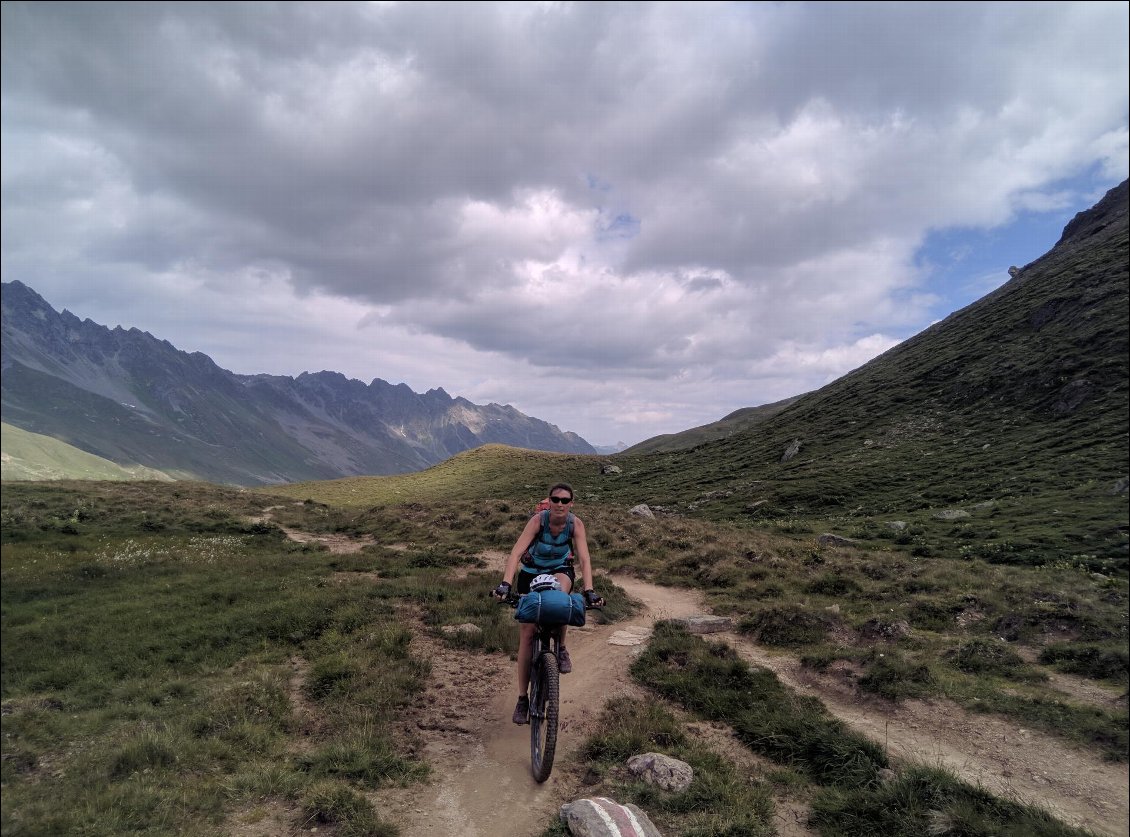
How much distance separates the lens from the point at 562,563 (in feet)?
25.5

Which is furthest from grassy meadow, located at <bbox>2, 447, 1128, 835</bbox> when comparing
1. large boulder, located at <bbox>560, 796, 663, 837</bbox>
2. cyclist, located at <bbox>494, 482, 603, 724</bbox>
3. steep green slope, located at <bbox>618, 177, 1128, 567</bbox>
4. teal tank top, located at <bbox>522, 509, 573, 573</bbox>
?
teal tank top, located at <bbox>522, 509, 573, 573</bbox>

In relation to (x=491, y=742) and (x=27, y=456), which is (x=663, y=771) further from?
(x=27, y=456)

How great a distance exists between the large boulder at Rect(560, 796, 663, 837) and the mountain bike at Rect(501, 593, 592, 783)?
84cm

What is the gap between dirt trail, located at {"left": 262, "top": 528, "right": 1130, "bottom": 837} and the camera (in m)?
5.73

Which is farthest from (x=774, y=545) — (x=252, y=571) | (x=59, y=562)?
(x=59, y=562)

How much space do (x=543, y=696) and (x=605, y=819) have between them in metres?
1.86

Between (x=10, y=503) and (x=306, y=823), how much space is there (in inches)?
174

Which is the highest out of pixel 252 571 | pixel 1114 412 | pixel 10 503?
pixel 1114 412

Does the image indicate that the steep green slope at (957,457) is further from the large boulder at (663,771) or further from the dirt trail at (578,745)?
the large boulder at (663,771)

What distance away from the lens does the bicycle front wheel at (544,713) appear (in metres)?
6.50

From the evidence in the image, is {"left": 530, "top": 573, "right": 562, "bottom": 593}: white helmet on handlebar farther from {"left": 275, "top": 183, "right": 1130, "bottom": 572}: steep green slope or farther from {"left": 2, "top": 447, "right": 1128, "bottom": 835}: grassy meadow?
{"left": 275, "top": 183, "right": 1130, "bottom": 572}: steep green slope

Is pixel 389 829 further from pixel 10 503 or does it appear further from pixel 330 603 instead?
pixel 330 603

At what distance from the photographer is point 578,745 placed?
7488 mm

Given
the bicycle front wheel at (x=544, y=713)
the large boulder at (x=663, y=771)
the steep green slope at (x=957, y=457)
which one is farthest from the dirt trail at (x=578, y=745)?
the steep green slope at (x=957, y=457)
